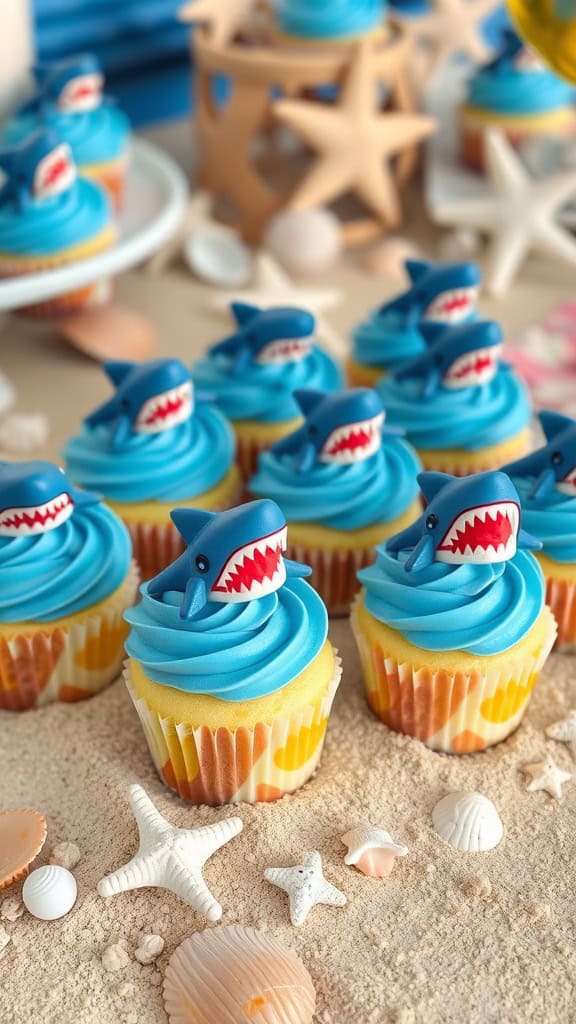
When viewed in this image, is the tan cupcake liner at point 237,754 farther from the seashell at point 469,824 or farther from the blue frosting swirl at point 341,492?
the blue frosting swirl at point 341,492

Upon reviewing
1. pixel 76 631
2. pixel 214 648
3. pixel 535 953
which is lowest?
pixel 535 953

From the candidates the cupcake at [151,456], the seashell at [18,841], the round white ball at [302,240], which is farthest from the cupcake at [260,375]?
the round white ball at [302,240]

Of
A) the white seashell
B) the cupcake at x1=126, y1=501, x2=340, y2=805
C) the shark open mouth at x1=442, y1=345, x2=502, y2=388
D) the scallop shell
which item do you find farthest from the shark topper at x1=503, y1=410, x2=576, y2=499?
the white seashell

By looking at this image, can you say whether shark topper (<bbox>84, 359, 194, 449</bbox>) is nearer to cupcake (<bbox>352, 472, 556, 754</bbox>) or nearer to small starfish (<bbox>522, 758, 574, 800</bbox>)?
cupcake (<bbox>352, 472, 556, 754</bbox>)

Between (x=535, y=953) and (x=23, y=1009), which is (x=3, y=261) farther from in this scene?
(x=535, y=953)

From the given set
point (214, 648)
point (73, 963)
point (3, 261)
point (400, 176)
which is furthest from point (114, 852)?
point (400, 176)

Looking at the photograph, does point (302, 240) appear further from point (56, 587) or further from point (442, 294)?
point (56, 587)

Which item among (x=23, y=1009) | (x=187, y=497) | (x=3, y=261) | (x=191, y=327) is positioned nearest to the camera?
(x=23, y=1009)
